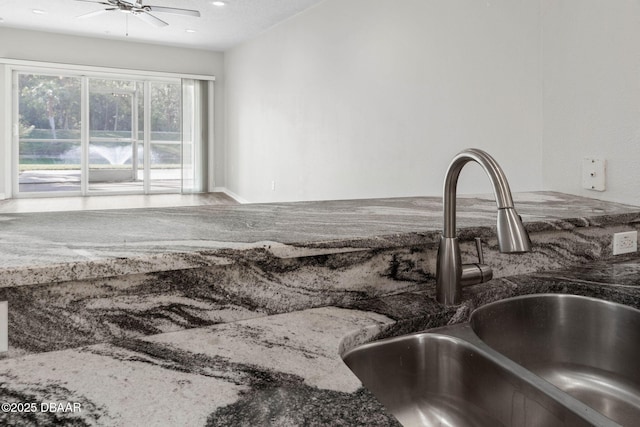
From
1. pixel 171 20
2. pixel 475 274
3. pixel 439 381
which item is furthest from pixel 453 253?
pixel 171 20

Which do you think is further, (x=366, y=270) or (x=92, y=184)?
(x=92, y=184)

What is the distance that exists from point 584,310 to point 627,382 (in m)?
0.17

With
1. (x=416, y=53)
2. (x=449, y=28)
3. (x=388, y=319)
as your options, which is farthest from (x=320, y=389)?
(x=416, y=53)

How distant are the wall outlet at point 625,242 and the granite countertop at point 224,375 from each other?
0.73 m

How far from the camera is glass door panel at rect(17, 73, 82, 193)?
6777mm

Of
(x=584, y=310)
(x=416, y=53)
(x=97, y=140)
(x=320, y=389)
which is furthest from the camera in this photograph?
(x=97, y=140)

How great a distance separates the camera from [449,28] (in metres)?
2.64

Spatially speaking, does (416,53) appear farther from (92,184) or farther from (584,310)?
(92,184)

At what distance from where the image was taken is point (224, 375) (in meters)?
0.63

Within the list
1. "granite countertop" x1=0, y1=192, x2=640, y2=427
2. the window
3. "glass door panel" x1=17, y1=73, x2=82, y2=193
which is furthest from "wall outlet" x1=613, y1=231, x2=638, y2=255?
"glass door panel" x1=17, y1=73, x2=82, y2=193

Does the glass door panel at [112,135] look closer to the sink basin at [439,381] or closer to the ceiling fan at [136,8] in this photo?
the ceiling fan at [136,8]

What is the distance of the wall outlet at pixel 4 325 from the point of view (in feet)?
2.15

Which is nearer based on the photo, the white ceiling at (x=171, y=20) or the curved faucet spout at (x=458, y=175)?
the curved faucet spout at (x=458, y=175)

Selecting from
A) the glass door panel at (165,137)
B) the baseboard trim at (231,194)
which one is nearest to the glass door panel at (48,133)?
the glass door panel at (165,137)
